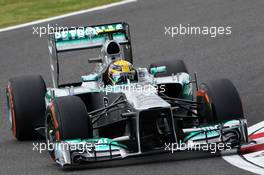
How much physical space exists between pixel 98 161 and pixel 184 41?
28.2 feet

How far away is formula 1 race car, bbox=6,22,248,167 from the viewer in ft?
38.0

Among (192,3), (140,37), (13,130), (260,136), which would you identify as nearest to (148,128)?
(260,136)

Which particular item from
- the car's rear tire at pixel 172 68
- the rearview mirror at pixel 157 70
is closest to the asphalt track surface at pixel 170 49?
the car's rear tire at pixel 172 68

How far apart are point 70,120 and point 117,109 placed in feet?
2.39

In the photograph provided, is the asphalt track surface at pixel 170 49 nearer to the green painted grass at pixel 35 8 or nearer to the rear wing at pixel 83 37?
the green painted grass at pixel 35 8

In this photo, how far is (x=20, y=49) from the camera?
66.1 ft

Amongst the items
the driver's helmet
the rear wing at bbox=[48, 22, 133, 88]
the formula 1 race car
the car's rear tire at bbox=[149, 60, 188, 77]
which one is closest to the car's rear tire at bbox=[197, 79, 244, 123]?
the formula 1 race car

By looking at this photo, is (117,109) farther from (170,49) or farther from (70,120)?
(170,49)

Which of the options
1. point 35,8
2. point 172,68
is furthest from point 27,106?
point 35,8

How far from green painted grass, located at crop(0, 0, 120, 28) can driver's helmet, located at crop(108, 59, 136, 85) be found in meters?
9.08

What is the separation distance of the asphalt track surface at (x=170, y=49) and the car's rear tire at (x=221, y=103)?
0.73m

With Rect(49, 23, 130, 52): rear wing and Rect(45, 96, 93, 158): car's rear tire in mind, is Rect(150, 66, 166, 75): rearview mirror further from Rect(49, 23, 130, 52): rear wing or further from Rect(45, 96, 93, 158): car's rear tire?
Rect(45, 96, 93, 158): car's rear tire

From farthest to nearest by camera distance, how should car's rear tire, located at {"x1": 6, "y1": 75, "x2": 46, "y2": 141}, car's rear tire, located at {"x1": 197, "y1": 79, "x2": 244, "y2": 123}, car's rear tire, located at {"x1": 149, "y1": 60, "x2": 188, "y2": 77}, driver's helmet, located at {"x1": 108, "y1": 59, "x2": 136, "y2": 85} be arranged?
1. car's rear tire, located at {"x1": 149, "y1": 60, "x2": 188, "y2": 77}
2. car's rear tire, located at {"x1": 6, "y1": 75, "x2": 46, "y2": 141}
3. driver's helmet, located at {"x1": 108, "y1": 59, "x2": 136, "y2": 85}
4. car's rear tire, located at {"x1": 197, "y1": 79, "x2": 244, "y2": 123}

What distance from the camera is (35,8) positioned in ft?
75.5
